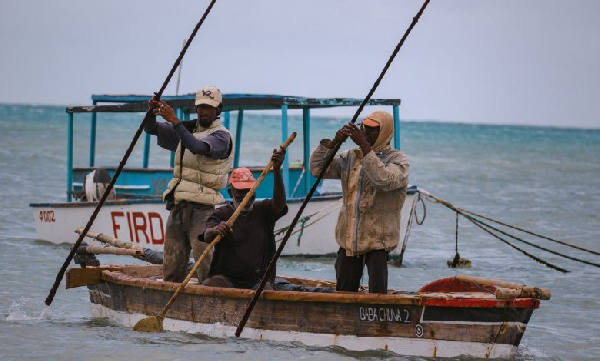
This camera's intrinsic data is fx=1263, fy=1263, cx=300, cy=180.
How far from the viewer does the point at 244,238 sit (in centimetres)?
949

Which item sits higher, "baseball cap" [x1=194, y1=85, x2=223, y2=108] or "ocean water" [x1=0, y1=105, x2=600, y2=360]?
"baseball cap" [x1=194, y1=85, x2=223, y2=108]

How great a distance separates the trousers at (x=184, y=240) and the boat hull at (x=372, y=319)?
1.04 feet

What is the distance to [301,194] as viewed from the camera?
18.0m

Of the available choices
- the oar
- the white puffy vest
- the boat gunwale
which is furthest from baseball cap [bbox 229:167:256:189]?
the boat gunwale

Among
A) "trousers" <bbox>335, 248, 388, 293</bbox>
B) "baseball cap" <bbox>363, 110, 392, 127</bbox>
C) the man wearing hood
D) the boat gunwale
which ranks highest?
"baseball cap" <bbox>363, 110, 392, 127</bbox>

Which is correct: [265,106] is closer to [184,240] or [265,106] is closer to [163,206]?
[163,206]

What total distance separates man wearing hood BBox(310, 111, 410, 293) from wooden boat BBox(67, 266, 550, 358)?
281 millimetres

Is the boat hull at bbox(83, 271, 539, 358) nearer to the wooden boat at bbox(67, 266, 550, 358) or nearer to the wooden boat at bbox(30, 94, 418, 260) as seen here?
the wooden boat at bbox(67, 266, 550, 358)

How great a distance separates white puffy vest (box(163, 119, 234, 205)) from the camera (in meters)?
9.78

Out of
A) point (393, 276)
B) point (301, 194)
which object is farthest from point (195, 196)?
point (301, 194)

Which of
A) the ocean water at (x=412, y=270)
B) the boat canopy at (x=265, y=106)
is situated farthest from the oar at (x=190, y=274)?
the boat canopy at (x=265, y=106)

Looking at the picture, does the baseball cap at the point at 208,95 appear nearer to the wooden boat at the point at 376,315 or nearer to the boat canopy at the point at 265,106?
the wooden boat at the point at 376,315

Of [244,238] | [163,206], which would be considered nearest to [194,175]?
[244,238]

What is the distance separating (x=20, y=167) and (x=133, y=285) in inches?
1094
